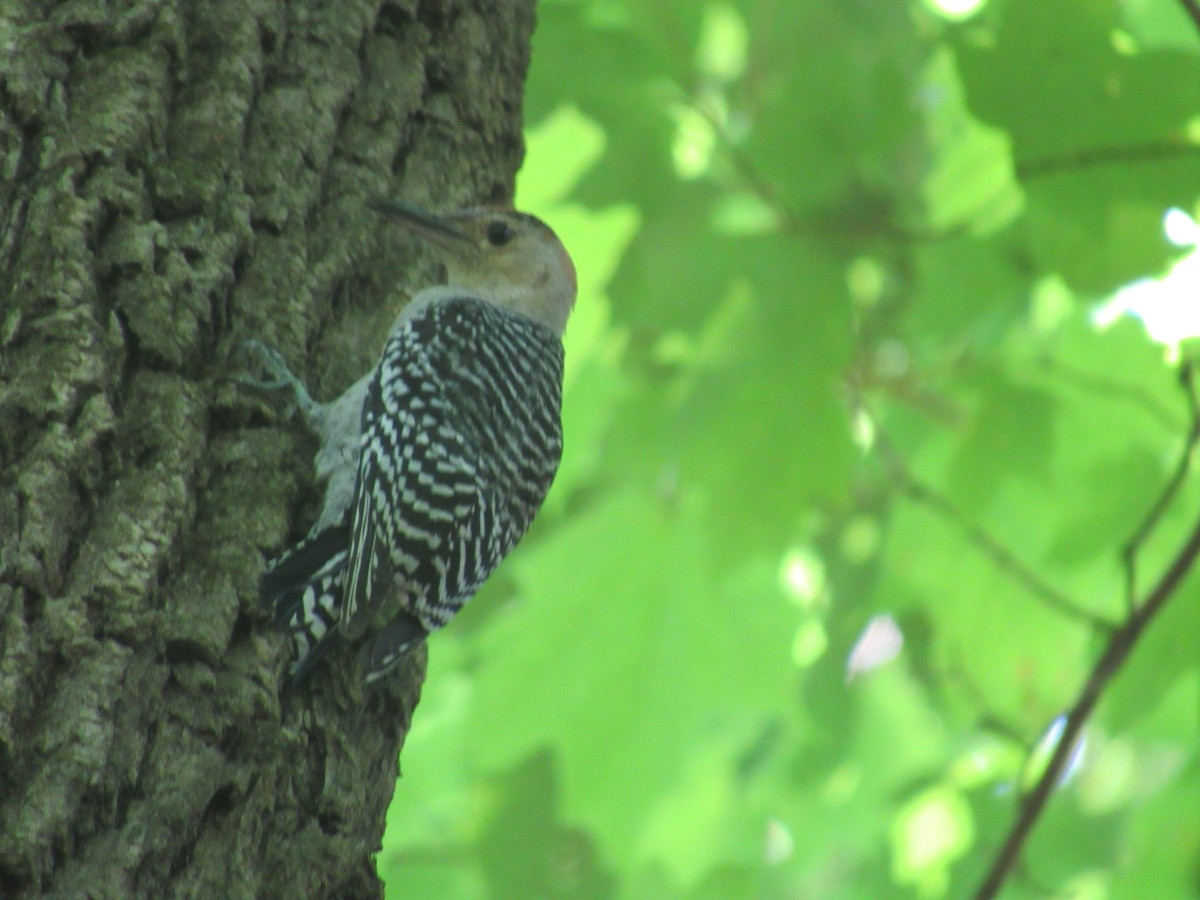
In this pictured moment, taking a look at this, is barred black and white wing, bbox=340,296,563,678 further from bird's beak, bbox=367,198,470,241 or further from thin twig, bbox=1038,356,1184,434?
thin twig, bbox=1038,356,1184,434

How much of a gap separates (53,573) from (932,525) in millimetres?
3518

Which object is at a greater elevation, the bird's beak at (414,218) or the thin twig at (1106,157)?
the thin twig at (1106,157)

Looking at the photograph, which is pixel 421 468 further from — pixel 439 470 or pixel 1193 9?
pixel 1193 9

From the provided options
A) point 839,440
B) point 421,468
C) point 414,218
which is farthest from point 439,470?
point 839,440

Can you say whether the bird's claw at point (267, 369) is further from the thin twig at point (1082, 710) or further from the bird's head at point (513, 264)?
the thin twig at point (1082, 710)

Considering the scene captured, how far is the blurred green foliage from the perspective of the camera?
4078 millimetres

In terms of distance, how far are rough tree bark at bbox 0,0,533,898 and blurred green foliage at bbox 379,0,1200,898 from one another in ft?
4.11

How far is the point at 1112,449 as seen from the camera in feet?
16.4

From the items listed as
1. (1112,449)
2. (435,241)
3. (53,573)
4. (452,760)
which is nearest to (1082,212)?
(1112,449)

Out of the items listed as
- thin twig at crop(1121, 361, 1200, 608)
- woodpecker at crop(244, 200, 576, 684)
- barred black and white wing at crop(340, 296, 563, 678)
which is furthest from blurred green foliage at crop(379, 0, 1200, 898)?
barred black and white wing at crop(340, 296, 563, 678)

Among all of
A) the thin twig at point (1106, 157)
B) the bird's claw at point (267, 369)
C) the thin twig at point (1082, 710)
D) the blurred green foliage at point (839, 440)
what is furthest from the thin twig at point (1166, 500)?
the bird's claw at point (267, 369)

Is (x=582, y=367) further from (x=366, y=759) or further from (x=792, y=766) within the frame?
(x=366, y=759)

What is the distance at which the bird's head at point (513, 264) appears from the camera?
13.7 ft

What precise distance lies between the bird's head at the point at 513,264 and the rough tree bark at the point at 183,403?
1.97 feet
